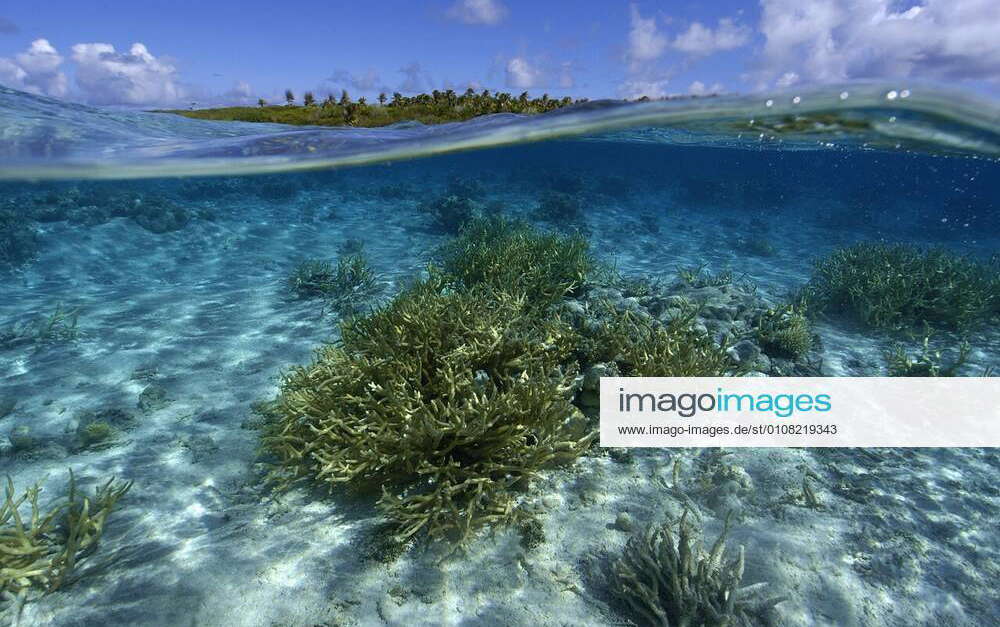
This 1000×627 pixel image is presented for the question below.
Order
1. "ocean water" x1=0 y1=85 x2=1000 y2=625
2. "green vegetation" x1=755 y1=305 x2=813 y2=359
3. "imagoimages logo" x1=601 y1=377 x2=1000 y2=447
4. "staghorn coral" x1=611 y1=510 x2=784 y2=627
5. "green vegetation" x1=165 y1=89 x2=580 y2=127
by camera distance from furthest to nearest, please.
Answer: "green vegetation" x1=165 y1=89 x2=580 y2=127 < "green vegetation" x1=755 y1=305 x2=813 y2=359 < "imagoimages logo" x1=601 y1=377 x2=1000 y2=447 < "ocean water" x1=0 y1=85 x2=1000 y2=625 < "staghorn coral" x1=611 y1=510 x2=784 y2=627

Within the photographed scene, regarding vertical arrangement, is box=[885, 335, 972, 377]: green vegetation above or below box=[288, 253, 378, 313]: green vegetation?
above

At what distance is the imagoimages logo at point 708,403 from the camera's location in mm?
4664

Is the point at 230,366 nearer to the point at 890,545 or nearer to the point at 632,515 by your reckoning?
the point at 632,515

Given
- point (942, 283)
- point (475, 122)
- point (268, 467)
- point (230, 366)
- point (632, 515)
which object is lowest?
point (230, 366)

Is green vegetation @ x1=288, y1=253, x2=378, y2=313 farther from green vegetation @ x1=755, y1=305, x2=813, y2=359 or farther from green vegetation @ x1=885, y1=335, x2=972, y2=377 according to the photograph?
green vegetation @ x1=885, y1=335, x2=972, y2=377

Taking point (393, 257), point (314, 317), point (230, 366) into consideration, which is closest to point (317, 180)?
point (393, 257)

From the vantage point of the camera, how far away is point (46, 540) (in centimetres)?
349

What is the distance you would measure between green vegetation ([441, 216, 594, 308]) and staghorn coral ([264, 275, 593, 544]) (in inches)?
80.2

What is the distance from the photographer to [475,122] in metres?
11.9

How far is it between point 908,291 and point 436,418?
29.5ft

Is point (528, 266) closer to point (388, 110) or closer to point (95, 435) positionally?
point (95, 435)

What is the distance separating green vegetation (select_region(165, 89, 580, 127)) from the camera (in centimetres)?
1248

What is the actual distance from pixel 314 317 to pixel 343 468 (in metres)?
5.26

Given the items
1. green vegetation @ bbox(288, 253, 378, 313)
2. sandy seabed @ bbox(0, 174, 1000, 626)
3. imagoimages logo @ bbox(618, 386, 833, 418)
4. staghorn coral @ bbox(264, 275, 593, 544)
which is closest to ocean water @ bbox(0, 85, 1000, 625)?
sandy seabed @ bbox(0, 174, 1000, 626)
